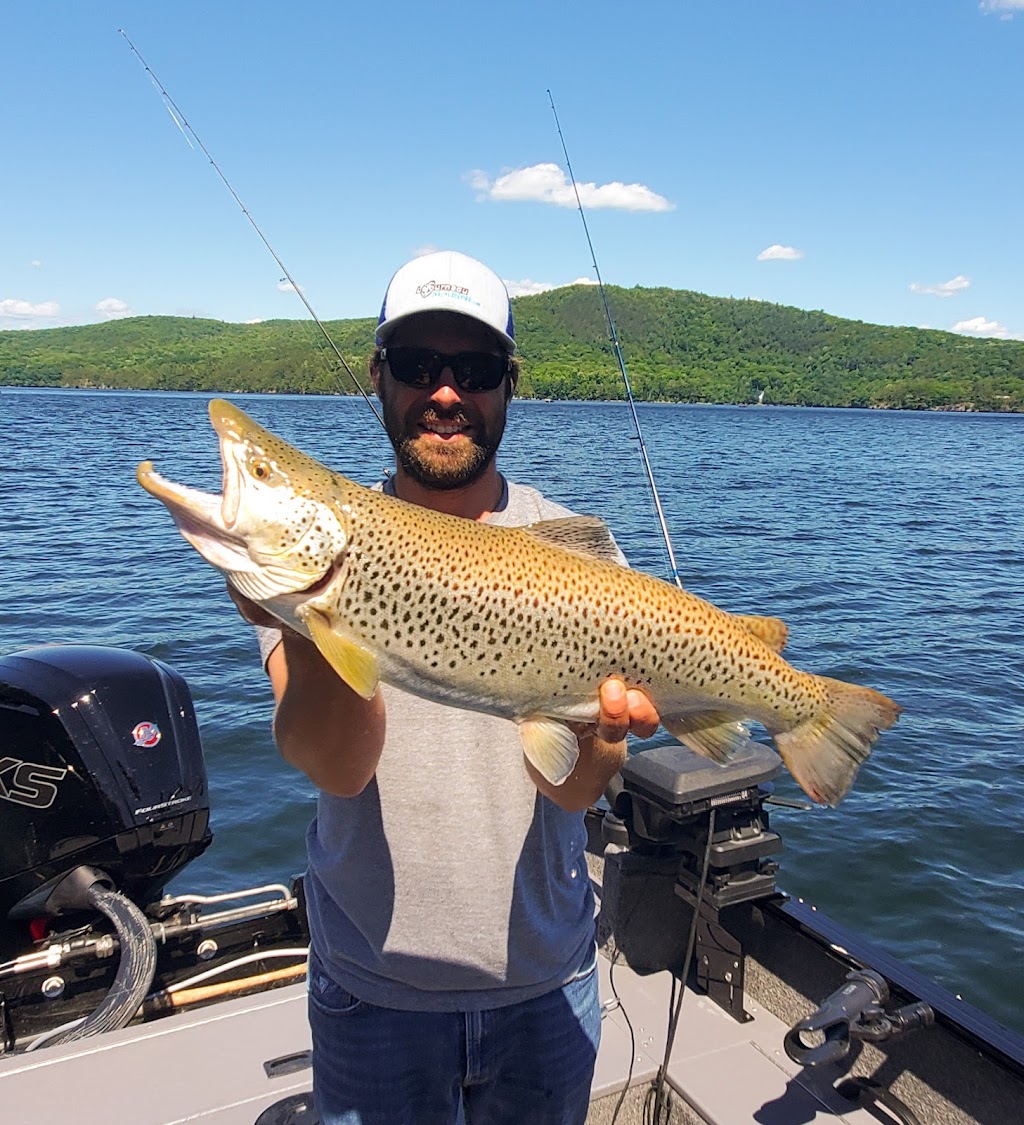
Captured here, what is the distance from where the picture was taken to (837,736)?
318cm

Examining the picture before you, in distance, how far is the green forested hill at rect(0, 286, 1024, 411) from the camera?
5310 inches

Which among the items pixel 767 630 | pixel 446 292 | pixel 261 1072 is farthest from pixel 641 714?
pixel 261 1072

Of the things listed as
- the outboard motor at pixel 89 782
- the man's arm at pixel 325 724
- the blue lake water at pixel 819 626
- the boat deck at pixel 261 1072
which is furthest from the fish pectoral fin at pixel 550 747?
the blue lake water at pixel 819 626

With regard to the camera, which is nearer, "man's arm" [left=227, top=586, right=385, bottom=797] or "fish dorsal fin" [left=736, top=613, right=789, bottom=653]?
"man's arm" [left=227, top=586, right=385, bottom=797]

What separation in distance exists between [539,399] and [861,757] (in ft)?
491

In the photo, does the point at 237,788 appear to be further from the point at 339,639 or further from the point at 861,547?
the point at 861,547

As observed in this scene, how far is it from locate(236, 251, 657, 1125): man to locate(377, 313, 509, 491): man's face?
0.76m

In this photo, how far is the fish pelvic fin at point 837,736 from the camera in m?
3.14

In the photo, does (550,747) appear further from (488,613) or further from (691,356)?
(691,356)

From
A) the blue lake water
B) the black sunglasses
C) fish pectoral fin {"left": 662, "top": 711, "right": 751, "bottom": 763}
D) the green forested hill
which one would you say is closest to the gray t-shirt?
fish pectoral fin {"left": 662, "top": 711, "right": 751, "bottom": 763}

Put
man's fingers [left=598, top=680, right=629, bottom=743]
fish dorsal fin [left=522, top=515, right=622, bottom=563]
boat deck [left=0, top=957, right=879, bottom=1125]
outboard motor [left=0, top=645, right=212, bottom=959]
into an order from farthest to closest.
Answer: outboard motor [left=0, top=645, right=212, bottom=959]
boat deck [left=0, top=957, right=879, bottom=1125]
fish dorsal fin [left=522, top=515, right=622, bottom=563]
man's fingers [left=598, top=680, right=629, bottom=743]

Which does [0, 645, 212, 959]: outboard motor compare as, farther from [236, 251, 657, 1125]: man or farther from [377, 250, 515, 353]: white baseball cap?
[377, 250, 515, 353]: white baseball cap

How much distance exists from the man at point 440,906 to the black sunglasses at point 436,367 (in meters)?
0.99

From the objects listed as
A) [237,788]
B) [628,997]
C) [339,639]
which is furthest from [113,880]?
[237,788]
